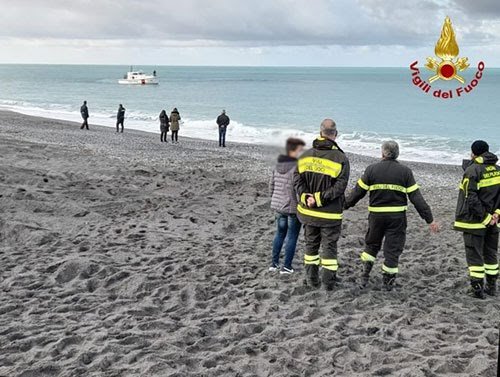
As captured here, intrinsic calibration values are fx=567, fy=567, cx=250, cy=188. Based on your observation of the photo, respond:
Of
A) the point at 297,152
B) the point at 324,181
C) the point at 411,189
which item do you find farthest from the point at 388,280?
the point at 297,152

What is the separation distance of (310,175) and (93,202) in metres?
6.15

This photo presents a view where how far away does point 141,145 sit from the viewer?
77.7 ft

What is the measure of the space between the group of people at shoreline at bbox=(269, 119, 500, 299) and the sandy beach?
0.39 metres

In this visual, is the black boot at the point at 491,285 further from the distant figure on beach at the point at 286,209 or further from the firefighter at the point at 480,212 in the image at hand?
the distant figure on beach at the point at 286,209

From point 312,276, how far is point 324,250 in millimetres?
406

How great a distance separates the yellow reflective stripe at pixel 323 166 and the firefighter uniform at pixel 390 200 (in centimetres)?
58

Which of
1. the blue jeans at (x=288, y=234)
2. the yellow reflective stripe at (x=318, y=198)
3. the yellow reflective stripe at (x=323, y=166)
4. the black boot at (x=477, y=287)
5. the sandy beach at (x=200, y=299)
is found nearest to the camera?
the sandy beach at (x=200, y=299)

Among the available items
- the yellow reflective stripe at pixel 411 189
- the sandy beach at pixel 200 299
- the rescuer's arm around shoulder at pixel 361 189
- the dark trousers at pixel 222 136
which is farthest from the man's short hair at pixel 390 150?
the dark trousers at pixel 222 136

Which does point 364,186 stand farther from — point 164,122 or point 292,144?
point 164,122

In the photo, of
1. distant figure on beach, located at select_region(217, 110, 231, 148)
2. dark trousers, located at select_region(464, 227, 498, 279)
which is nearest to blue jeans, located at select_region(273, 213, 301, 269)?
dark trousers, located at select_region(464, 227, 498, 279)

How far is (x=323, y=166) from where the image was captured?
632 cm

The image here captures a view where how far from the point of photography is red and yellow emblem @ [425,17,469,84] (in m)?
2.81

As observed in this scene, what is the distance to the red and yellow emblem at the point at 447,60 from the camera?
281 cm

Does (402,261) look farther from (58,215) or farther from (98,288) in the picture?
(58,215)
